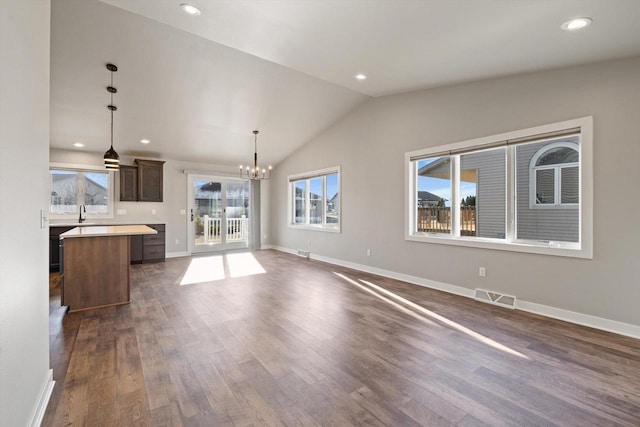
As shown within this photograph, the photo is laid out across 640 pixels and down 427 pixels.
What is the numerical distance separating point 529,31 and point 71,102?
612cm

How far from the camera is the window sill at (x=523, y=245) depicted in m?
3.12

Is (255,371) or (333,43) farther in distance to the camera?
(333,43)

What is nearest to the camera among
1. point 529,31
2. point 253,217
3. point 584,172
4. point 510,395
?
point 510,395

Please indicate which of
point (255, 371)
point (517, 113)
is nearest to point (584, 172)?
point (517, 113)

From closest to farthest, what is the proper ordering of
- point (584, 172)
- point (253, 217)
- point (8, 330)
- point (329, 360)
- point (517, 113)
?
point (8, 330) → point (329, 360) → point (584, 172) → point (517, 113) → point (253, 217)

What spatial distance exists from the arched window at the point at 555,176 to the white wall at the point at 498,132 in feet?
0.93

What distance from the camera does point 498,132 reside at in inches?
146

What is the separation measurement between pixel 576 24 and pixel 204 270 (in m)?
6.06

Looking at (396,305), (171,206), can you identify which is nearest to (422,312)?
(396,305)

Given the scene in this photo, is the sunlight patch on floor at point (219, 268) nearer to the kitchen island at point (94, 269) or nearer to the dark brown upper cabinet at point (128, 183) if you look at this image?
the kitchen island at point (94, 269)

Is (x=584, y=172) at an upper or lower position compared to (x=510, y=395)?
upper

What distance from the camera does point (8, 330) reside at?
122cm

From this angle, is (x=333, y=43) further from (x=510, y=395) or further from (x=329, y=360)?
(x=510, y=395)

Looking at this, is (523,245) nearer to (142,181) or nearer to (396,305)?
(396,305)
